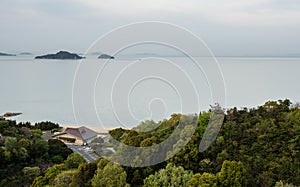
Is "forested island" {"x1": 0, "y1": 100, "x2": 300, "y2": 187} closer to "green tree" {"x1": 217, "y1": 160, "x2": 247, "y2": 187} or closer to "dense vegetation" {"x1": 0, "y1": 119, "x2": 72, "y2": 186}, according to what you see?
"green tree" {"x1": 217, "y1": 160, "x2": 247, "y2": 187}

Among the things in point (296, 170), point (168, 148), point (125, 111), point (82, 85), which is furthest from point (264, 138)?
point (82, 85)

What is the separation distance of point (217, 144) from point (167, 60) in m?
1.69

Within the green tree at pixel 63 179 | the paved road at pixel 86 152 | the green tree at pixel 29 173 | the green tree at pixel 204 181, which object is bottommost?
the green tree at pixel 29 173

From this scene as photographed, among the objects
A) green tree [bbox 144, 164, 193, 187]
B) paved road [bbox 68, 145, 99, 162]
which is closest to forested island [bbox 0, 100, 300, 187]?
green tree [bbox 144, 164, 193, 187]

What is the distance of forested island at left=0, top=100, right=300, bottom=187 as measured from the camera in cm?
468

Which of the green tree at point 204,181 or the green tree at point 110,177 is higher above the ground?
the green tree at point 204,181

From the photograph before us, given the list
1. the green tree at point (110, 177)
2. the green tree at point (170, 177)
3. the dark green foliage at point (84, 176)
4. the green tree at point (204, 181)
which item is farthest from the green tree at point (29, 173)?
the green tree at point (204, 181)

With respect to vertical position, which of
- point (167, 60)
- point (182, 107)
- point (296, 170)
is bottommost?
point (296, 170)

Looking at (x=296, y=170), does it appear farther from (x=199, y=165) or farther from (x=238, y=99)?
(x=238, y=99)

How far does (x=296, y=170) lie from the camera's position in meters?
4.73

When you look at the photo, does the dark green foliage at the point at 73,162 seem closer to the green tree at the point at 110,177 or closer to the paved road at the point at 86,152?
the green tree at the point at 110,177

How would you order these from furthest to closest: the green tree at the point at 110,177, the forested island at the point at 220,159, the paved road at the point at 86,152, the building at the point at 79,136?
1. the building at the point at 79,136
2. the paved road at the point at 86,152
3. the green tree at the point at 110,177
4. the forested island at the point at 220,159

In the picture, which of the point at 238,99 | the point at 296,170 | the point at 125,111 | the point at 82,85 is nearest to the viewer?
the point at 296,170

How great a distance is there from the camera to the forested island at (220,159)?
4.68 m
